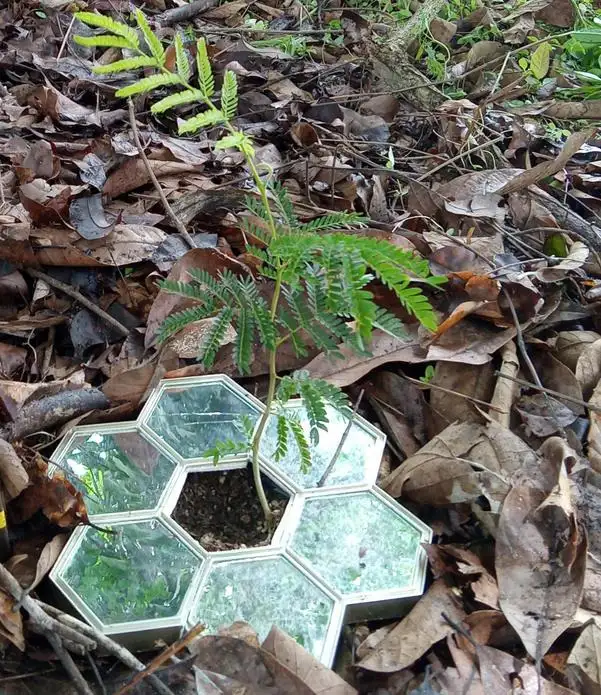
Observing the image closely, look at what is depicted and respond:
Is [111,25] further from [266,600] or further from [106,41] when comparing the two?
[266,600]

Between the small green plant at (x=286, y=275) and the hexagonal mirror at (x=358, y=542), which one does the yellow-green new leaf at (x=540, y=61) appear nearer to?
the small green plant at (x=286, y=275)

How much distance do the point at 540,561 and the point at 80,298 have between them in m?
1.25

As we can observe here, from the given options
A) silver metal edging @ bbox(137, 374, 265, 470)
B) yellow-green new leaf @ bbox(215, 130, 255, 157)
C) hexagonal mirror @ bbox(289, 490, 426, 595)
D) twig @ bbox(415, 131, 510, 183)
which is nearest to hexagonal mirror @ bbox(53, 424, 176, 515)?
silver metal edging @ bbox(137, 374, 265, 470)

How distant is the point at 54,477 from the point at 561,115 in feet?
8.30

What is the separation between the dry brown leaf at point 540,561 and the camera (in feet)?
4.01

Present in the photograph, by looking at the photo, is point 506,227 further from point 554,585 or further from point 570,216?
point 554,585

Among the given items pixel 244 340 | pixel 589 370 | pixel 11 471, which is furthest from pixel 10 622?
pixel 589 370

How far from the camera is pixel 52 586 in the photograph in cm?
127

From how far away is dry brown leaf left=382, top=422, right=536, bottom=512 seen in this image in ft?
4.63

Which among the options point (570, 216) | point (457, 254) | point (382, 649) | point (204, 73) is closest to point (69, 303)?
point (204, 73)

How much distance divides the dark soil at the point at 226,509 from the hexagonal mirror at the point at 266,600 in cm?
6

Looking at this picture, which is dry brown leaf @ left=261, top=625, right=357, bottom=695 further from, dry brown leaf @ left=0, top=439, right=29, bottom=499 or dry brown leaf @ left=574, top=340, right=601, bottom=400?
dry brown leaf @ left=574, top=340, right=601, bottom=400

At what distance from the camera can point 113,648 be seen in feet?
3.72

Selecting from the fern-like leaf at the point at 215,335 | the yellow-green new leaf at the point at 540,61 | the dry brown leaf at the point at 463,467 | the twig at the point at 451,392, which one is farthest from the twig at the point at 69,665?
the yellow-green new leaf at the point at 540,61
